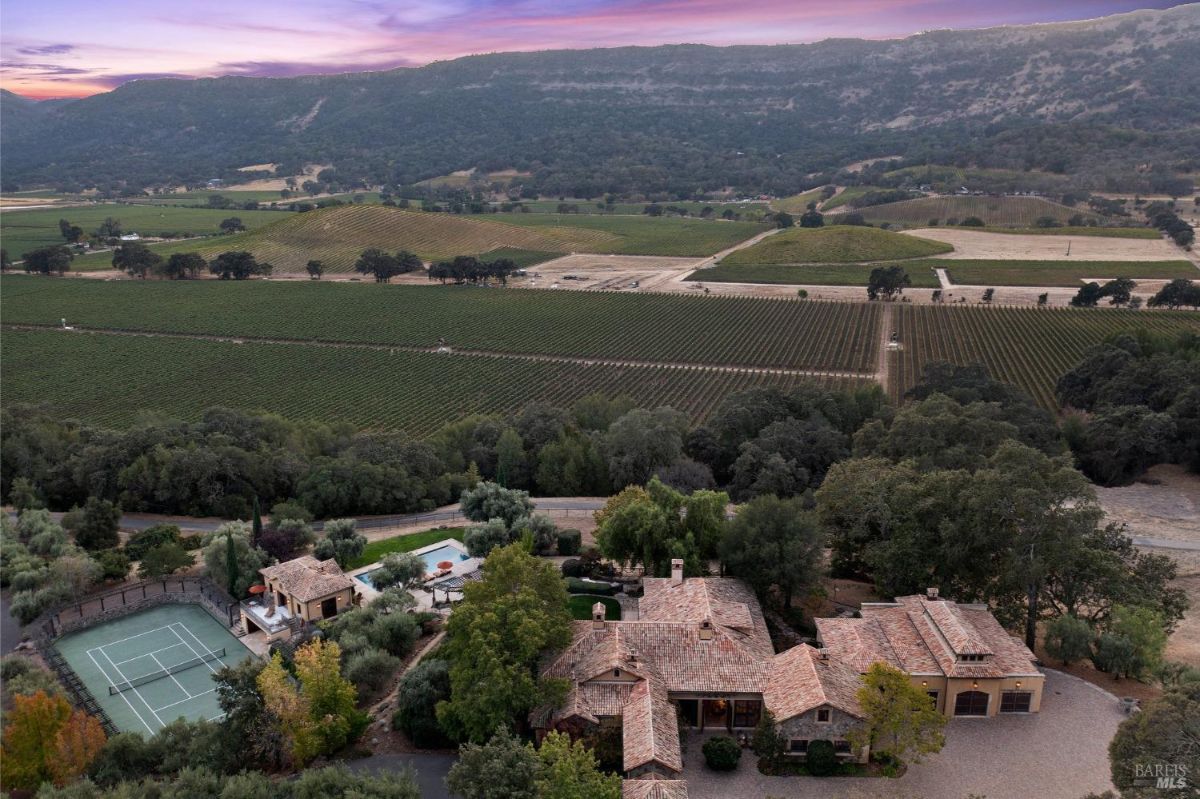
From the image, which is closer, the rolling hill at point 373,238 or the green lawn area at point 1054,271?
the green lawn area at point 1054,271

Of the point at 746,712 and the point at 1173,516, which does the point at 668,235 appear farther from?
the point at 746,712

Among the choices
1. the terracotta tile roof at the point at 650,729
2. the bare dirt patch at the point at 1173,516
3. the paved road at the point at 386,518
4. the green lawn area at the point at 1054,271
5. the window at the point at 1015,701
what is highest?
the green lawn area at the point at 1054,271

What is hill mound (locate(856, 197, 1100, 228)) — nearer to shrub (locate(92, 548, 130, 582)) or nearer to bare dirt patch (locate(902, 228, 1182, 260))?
bare dirt patch (locate(902, 228, 1182, 260))

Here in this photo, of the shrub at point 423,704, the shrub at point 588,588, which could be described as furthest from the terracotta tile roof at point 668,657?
the shrub at point 588,588

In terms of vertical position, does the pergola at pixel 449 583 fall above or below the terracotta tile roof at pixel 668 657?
below

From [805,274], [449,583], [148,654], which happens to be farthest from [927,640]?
[805,274]

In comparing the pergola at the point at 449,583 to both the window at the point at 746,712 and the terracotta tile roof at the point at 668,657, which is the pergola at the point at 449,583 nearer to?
the terracotta tile roof at the point at 668,657
